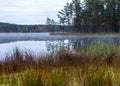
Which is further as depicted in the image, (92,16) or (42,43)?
(92,16)

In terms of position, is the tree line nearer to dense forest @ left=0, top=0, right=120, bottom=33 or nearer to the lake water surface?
dense forest @ left=0, top=0, right=120, bottom=33

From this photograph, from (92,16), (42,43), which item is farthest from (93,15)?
(42,43)

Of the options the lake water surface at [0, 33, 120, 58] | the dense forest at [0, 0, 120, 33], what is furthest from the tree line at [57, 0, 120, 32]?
the lake water surface at [0, 33, 120, 58]

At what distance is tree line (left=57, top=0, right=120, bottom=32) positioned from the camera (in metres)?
A: 63.1

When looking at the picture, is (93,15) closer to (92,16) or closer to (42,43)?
(92,16)

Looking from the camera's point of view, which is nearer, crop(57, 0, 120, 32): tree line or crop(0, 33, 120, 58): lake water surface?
crop(0, 33, 120, 58): lake water surface

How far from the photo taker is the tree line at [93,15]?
63.1 m

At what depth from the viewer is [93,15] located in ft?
209

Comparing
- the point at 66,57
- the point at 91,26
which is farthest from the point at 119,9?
the point at 66,57

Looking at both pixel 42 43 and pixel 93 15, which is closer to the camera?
pixel 42 43

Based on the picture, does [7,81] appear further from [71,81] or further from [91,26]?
[91,26]

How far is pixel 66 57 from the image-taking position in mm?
9742

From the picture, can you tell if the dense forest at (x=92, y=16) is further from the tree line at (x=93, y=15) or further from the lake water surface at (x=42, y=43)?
the lake water surface at (x=42, y=43)

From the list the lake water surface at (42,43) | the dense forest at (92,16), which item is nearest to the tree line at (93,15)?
the dense forest at (92,16)
